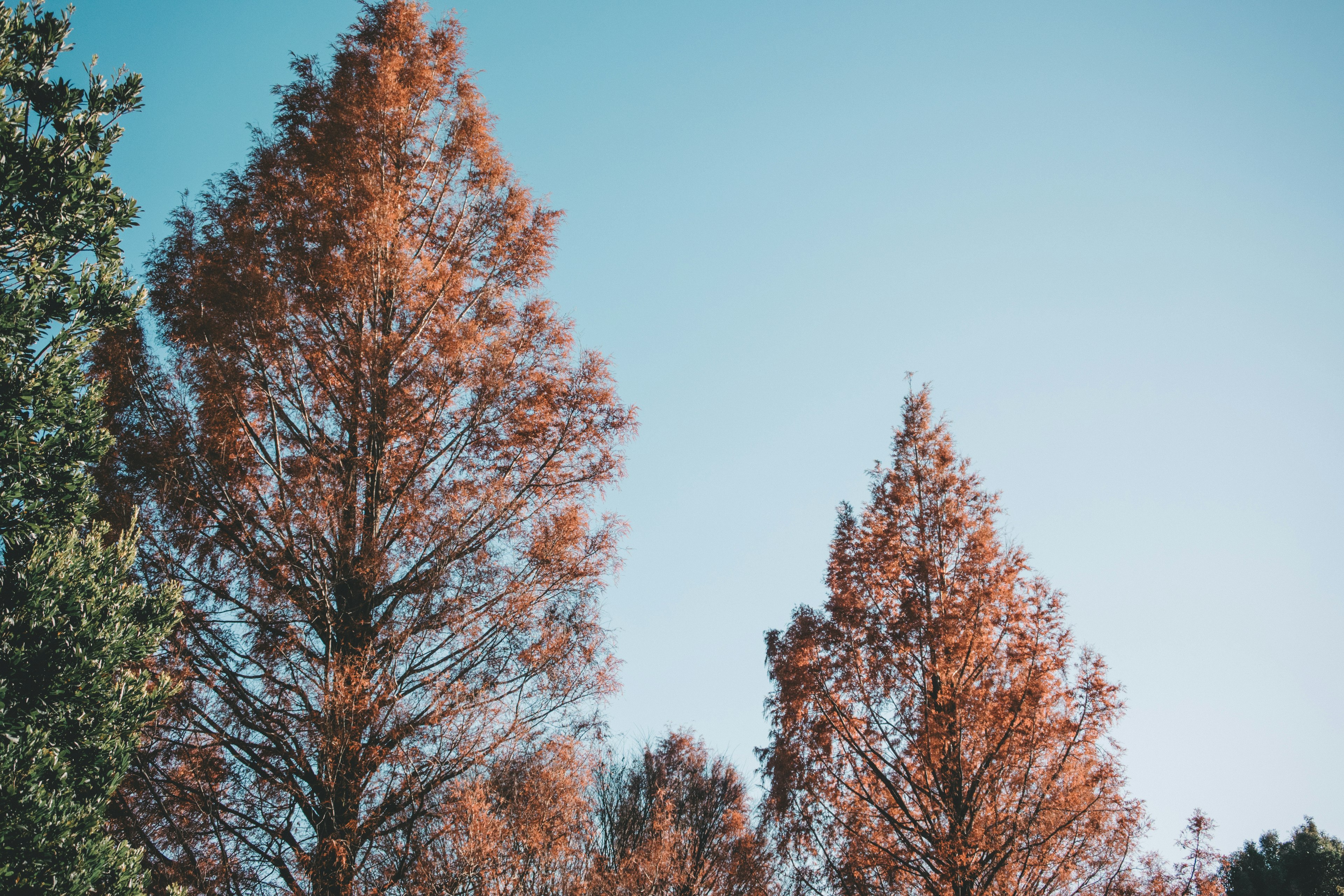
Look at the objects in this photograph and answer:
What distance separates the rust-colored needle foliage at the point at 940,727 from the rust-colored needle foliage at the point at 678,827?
15.4 ft

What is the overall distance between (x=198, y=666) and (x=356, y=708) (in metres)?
1.61

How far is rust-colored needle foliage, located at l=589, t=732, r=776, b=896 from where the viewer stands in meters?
13.9

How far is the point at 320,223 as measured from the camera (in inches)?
332

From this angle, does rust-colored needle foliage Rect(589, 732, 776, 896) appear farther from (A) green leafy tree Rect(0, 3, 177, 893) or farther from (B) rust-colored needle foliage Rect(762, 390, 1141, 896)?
(A) green leafy tree Rect(0, 3, 177, 893)

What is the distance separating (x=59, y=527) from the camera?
527cm

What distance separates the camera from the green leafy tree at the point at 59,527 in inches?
177

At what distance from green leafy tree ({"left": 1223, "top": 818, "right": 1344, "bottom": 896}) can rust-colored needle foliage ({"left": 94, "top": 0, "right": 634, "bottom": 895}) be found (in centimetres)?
2915

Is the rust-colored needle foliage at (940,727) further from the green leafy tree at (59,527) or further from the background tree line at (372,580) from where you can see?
the green leafy tree at (59,527)

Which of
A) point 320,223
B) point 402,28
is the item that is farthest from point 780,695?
point 402,28

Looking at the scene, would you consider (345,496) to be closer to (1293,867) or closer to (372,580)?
(372,580)

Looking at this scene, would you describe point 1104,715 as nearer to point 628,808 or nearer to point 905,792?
point 905,792

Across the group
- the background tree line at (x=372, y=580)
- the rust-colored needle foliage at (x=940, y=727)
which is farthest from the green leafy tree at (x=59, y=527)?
the rust-colored needle foliage at (x=940, y=727)

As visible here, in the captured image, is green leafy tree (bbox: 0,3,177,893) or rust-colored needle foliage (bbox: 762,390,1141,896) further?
rust-colored needle foliage (bbox: 762,390,1141,896)

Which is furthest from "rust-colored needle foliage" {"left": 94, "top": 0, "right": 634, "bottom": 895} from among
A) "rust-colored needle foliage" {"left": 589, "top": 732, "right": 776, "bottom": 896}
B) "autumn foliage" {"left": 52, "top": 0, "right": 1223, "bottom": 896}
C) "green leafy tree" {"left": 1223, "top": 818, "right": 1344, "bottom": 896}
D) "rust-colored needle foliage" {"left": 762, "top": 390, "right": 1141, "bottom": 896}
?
"green leafy tree" {"left": 1223, "top": 818, "right": 1344, "bottom": 896}
